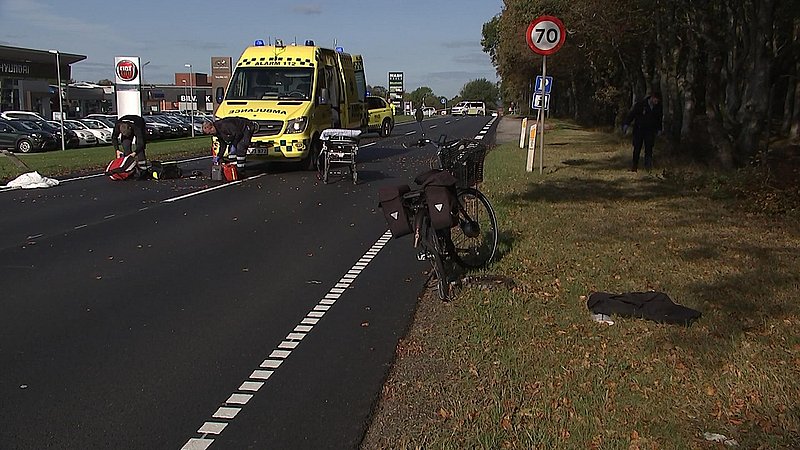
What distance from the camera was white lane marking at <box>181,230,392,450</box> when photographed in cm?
459

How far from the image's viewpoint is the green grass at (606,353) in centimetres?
452

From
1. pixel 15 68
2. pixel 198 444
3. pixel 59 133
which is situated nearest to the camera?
pixel 198 444

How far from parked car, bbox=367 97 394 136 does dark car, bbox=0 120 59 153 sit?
47.8 ft

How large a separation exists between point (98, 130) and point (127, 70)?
39.1 feet

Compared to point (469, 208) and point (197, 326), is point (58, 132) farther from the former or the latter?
point (197, 326)

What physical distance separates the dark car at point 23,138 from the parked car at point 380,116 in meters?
14.6

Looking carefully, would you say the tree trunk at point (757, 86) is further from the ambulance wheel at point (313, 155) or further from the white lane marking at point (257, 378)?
the white lane marking at point (257, 378)

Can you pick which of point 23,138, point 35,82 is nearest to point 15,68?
point 35,82

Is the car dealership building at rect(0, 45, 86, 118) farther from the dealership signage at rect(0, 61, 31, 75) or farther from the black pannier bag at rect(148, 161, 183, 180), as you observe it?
the black pannier bag at rect(148, 161, 183, 180)

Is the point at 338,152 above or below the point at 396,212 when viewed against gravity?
below

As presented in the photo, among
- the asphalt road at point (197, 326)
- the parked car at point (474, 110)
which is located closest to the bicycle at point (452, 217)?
the asphalt road at point (197, 326)

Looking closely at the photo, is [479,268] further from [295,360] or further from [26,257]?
[26,257]

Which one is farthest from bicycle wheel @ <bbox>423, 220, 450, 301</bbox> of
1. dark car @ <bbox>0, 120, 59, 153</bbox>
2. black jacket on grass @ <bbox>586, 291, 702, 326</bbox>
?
dark car @ <bbox>0, 120, 59, 153</bbox>

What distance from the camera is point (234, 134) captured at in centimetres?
1825
